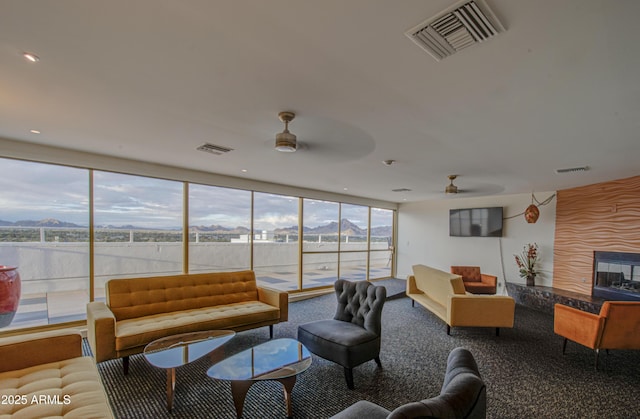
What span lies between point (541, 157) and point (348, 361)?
333 cm

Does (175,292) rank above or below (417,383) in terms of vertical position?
above

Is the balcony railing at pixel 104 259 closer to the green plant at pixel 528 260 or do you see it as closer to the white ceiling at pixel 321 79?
the white ceiling at pixel 321 79

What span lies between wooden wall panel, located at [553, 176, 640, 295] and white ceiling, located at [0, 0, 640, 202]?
228 centimetres

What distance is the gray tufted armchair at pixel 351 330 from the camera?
285cm

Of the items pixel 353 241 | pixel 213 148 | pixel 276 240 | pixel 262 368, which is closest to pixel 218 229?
pixel 276 240

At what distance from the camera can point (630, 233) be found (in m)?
4.89

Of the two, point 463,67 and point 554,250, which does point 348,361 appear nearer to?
point 463,67

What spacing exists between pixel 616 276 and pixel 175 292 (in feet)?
23.5

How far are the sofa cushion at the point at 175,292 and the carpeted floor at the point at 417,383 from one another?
536mm

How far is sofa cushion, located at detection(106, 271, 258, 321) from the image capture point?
11.3 feet

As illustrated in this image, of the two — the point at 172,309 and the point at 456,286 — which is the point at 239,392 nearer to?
the point at 172,309

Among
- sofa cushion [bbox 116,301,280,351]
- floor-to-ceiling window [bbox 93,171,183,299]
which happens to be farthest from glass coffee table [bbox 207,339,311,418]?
floor-to-ceiling window [bbox 93,171,183,299]

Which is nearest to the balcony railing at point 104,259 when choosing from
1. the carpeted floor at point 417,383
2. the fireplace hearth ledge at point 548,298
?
the carpeted floor at point 417,383

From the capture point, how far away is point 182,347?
2.80 m
